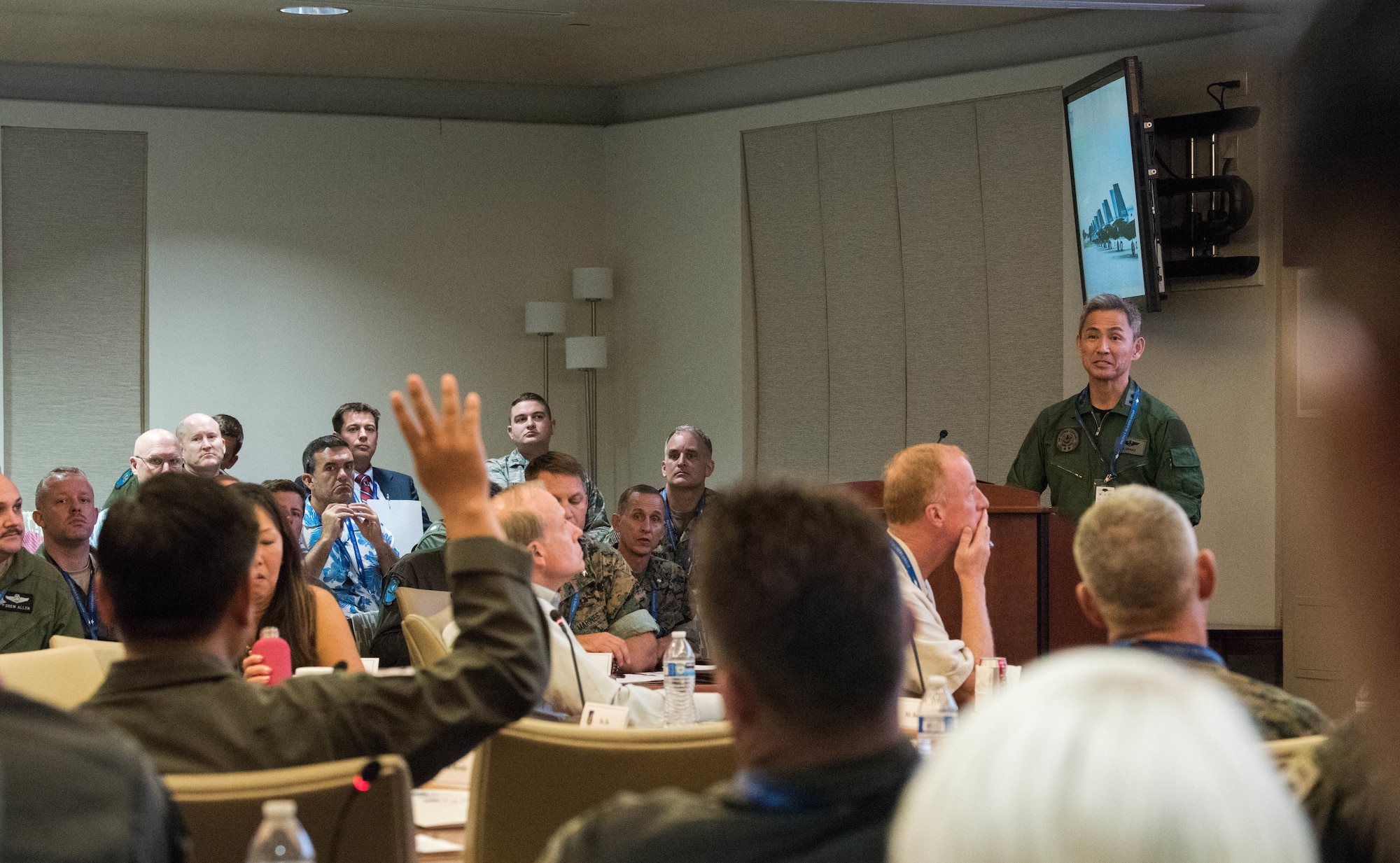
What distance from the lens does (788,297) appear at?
9.05 meters

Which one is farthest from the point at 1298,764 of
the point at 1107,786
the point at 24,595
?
the point at 24,595

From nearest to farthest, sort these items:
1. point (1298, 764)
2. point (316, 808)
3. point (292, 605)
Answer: point (1298, 764)
point (316, 808)
point (292, 605)

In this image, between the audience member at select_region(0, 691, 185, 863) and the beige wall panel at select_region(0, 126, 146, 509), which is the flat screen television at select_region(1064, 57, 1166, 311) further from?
the audience member at select_region(0, 691, 185, 863)

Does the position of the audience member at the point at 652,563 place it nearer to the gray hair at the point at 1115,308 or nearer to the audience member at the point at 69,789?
the gray hair at the point at 1115,308

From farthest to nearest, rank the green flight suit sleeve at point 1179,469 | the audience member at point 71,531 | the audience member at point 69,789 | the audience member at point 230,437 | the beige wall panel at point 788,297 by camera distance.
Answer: the beige wall panel at point 788,297 → the audience member at point 230,437 → the green flight suit sleeve at point 1179,469 → the audience member at point 71,531 → the audience member at point 69,789

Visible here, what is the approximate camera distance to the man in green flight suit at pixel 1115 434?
19.0ft

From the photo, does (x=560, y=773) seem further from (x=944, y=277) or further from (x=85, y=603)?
(x=944, y=277)

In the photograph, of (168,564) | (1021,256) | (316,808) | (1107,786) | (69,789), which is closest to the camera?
(1107,786)

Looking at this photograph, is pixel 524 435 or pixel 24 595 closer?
pixel 24 595

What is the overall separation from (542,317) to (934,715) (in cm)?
697

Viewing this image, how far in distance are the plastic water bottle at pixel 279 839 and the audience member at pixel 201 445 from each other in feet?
20.5

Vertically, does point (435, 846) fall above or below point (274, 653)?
below

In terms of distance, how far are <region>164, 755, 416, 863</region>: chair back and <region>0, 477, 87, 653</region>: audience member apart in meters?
3.47

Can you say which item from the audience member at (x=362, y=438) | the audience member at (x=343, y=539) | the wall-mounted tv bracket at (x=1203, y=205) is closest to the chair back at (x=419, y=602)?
the audience member at (x=343, y=539)
